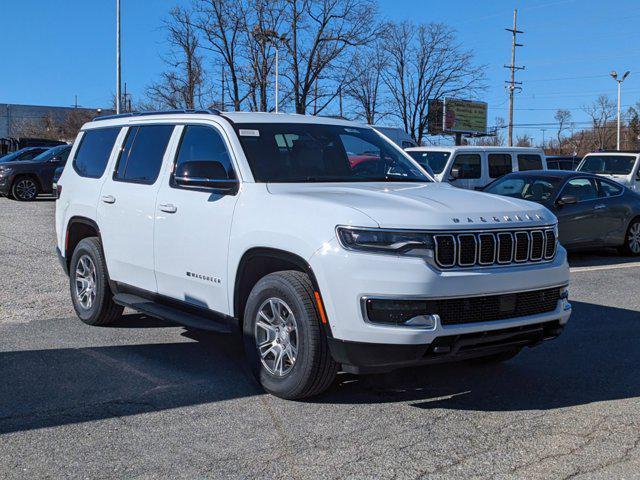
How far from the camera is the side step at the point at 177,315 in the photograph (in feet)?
17.8

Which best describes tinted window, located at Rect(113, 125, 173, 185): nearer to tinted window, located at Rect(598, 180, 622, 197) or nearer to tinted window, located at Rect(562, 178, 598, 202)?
tinted window, located at Rect(562, 178, 598, 202)

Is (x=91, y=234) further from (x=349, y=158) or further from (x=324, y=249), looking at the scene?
(x=324, y=249)

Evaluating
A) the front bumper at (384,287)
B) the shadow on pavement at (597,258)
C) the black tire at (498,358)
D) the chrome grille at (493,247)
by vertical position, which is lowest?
the shadow on pavement at (597,258)

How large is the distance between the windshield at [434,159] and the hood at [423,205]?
11.3 m

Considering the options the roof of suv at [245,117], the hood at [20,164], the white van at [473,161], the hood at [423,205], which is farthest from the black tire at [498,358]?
the hood at [20,164]

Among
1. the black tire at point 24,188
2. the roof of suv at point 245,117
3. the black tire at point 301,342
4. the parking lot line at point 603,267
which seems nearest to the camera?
the black tire at point 301,342

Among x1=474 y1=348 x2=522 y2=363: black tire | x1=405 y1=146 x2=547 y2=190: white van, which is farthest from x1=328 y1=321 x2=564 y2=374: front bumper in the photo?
x1=405 y1=146 x2=547 y2=190: white van

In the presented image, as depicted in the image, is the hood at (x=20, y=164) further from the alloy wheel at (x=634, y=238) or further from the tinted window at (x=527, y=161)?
the alloy wheel at (x=634, y=238)

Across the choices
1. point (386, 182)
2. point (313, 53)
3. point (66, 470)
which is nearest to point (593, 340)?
point (386, 182)

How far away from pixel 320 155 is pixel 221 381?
6.16 feet

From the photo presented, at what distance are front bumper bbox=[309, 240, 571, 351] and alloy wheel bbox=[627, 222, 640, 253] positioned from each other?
31.4 feet

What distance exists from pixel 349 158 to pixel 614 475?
3210 mm

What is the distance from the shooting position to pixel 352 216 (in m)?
4.46

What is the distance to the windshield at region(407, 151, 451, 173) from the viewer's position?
1673 cm
